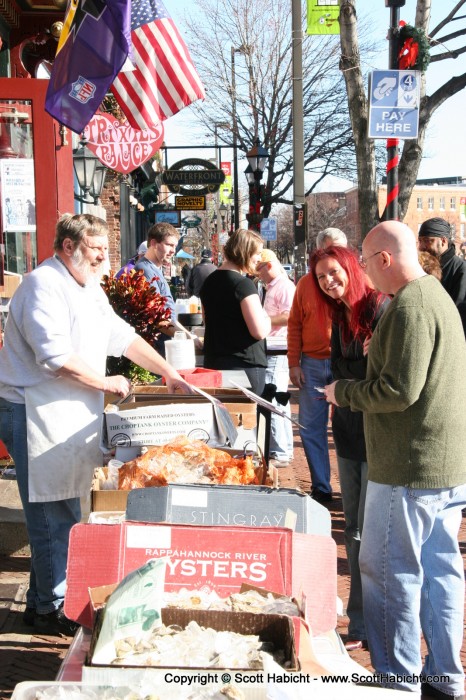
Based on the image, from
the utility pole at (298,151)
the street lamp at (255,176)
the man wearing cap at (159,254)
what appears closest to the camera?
the man wearing cap at (159,254)

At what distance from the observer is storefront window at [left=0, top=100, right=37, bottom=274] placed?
6.51 metres

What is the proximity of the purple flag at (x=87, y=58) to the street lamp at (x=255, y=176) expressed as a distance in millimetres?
17348

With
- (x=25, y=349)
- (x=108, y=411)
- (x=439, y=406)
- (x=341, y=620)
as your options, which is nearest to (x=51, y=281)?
(x=25, y=349)

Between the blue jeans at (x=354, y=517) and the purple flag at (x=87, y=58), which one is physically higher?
the purple flag at (x=87, y=58)

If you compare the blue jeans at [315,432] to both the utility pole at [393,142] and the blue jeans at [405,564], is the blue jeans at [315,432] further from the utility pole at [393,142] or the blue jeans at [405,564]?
the utility pole at [393,142]

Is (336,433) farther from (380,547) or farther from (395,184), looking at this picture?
(395,184)

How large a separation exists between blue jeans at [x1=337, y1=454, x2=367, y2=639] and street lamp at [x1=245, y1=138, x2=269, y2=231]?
729 inches

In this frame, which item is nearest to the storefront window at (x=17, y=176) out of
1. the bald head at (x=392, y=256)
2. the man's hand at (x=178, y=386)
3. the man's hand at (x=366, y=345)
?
the man's hand at (x=178, y=386)

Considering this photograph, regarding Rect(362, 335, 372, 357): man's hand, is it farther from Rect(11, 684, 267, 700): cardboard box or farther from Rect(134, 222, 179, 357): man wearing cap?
Rect(134, 222, 179, 357): man wearing cap

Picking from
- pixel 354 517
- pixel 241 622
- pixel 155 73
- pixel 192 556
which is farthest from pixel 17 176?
pixel 241 622

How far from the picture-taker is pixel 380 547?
3.30 meters

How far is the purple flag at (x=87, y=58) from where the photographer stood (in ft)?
15.0

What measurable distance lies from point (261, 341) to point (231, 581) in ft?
13.7

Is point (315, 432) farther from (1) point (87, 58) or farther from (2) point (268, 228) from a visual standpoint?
(2) point (268, 228)
